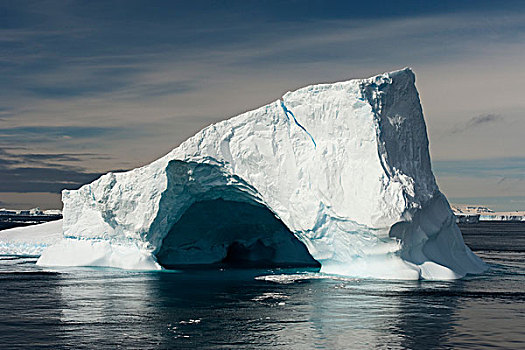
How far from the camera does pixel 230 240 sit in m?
34.7

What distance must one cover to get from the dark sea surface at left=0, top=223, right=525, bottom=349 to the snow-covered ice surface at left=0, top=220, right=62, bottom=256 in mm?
13948

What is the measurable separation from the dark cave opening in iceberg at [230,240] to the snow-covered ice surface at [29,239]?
9.93 metres

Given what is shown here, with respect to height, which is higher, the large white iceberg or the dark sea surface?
the large white iceberg

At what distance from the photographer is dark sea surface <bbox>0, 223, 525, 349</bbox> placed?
14.2 metres

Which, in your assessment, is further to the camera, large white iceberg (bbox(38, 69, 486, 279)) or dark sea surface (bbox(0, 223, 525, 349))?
large white iceberg (bbox(38, 69, 486, 279))

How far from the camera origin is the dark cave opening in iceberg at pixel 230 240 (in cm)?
3131

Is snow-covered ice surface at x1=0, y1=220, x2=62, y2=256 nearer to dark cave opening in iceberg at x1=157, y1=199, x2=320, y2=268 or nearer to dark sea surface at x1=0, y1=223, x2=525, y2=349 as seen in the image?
dark cave opening in iceberg at x1=157, y1=199, x2=320, y2=268

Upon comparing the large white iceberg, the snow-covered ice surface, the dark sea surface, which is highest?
the large white iceberg

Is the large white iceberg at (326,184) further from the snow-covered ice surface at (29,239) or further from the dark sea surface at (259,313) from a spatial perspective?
the snow-covered ice surface at (29,239)

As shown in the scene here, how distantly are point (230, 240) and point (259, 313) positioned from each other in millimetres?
17449

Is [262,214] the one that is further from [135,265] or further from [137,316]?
[137,316]

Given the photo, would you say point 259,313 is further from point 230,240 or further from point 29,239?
point 29,239

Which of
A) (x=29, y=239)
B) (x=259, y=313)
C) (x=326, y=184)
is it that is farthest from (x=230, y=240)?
(x=259, y=313)

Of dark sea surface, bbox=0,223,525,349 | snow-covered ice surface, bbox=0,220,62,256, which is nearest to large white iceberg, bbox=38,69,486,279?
dark sea surface, bbox=0,223,525,349
